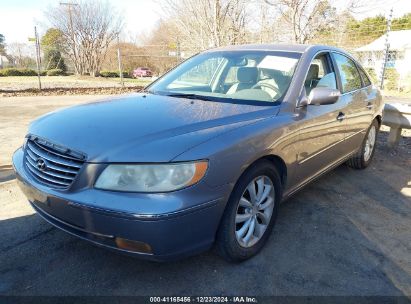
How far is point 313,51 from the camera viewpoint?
3.68m

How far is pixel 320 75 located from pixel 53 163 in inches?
110

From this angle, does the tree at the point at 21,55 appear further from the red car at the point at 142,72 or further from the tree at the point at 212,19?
the tree at the point at 212,19

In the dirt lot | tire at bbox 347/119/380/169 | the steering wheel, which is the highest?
the steering wheel

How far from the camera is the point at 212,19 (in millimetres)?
11016

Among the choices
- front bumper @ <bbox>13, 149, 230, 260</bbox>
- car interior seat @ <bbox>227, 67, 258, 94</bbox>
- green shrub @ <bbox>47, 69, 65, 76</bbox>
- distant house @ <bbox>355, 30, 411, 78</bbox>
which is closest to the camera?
front bumper @ <bbox>13, 149, 230, 260</bbox>

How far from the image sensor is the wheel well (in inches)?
114

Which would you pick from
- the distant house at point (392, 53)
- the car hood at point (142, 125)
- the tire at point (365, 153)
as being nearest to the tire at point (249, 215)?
the car hood at point (142, 125)

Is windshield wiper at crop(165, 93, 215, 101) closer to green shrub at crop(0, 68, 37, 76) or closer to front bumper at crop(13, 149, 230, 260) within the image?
front bumper at crop(13, 149, 230, 260)

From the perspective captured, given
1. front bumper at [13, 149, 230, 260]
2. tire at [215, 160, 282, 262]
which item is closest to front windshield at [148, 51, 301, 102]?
tire at [215, 160, 282, 262]

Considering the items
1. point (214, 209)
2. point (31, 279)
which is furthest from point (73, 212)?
point (214, 209)

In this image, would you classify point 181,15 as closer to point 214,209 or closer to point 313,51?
point 313,51

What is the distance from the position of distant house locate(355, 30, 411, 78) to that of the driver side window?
12.8 metres

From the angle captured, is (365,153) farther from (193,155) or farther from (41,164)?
(41,164)

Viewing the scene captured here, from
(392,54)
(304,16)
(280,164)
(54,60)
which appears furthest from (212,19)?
(54,60)
